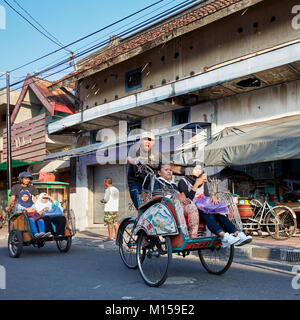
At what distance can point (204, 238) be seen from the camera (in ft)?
16.7

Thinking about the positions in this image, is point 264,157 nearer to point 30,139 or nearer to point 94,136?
point 94,136

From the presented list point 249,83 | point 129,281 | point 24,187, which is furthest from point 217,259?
point 249,83

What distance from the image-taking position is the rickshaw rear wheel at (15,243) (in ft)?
26.2

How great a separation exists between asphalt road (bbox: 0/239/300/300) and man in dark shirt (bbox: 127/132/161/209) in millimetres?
1285

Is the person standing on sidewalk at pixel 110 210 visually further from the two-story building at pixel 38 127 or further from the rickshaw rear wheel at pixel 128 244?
the two-story building at pixel 38 127

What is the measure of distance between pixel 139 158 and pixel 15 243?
403cm

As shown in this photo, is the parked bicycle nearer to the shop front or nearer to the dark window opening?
the shop front

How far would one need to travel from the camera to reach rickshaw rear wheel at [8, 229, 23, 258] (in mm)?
7973

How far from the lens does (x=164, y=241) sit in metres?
5.18

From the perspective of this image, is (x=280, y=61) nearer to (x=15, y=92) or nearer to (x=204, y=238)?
(x=204, y=238)

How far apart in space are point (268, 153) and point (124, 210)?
321 inches

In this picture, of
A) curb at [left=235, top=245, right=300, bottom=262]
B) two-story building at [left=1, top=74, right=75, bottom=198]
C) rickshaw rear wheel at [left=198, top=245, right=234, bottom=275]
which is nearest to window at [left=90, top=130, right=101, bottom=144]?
two-story building at [left=1, top=74, right=75, bottom=198]

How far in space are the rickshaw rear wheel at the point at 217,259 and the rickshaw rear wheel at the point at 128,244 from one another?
1.13m
